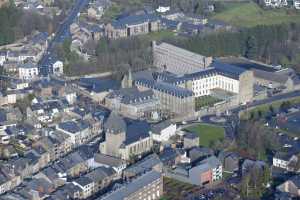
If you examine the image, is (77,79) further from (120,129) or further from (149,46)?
(120,129)

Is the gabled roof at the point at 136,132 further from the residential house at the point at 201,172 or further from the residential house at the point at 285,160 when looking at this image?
the residential house at the point at 285,160

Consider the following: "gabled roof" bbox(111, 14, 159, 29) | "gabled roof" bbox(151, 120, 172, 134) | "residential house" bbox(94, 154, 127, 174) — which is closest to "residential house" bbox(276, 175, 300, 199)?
"residential house" bbox(94, 154, 127, 174)

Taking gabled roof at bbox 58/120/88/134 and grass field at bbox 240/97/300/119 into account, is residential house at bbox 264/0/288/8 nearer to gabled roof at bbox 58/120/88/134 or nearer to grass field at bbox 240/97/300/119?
grass field at bbox 240/97/300/119

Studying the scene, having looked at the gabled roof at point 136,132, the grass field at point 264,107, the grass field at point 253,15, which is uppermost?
the grass field at point 253,15

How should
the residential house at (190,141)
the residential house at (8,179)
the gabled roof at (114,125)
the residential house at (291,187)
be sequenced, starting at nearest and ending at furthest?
1. the residential house at (291,187)
2. the residential house at (8,179)
3. the gabled roof at (114,125)
4. the residential house at (190,141)

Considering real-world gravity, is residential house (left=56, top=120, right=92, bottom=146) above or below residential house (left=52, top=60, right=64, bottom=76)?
below

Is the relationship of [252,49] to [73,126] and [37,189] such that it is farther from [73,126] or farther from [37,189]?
[37,189]

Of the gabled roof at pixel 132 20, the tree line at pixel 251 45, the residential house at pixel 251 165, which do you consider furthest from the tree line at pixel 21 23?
the residential house at pixel 251 165
